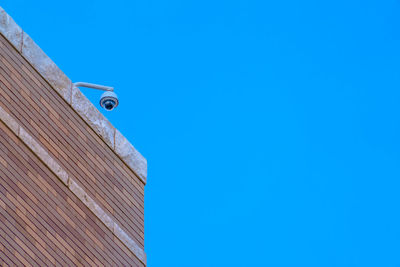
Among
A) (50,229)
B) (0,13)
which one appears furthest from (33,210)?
(0,13)

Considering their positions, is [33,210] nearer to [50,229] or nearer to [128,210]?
[50,229]

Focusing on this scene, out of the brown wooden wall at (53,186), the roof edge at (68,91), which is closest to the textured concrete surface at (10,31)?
the roof edge at (68,91)

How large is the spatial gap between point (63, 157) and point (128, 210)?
2195 mm

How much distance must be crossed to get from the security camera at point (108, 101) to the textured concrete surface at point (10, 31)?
2.08 meters

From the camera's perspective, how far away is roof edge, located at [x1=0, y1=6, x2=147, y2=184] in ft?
71.5

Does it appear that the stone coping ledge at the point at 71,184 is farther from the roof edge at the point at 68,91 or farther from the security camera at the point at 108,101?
the security camera at the point at 108,101

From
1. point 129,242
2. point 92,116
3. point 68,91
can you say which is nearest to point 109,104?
point 92,116

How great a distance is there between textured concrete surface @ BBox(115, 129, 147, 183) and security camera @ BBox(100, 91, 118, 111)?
1.18 meters

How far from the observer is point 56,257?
2039 centimetres

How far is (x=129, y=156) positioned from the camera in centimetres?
2397

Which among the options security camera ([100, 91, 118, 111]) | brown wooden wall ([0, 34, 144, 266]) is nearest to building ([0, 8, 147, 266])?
brown wooden wall ([0, 34, 144, 266])

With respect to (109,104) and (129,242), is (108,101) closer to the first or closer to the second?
Answer: (109,104)

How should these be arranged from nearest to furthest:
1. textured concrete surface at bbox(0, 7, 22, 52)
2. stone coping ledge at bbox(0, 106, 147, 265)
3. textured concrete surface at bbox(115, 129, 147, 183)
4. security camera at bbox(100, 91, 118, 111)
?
stone coping ledge at bbox(0, 106, 147, 265) → textured concrete surface at bbox(0, 7, 22, 52) → security camera at bbox(100, 91, 118, 111) → textured concrete surface at bbox(115, 129, 147, 183)

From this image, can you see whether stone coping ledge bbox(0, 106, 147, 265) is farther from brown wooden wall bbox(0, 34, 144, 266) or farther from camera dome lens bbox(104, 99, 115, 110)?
camera dome lens bbox(104, 99, 115, 110)
